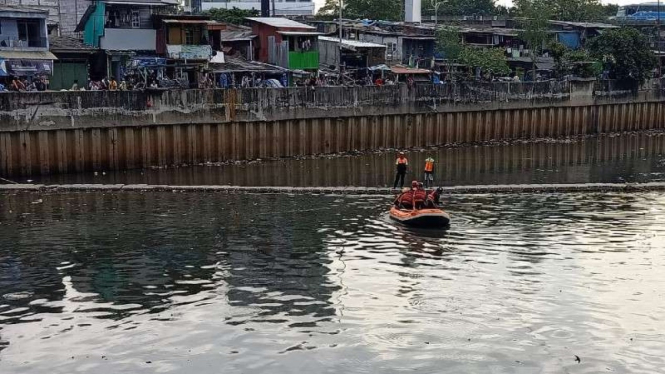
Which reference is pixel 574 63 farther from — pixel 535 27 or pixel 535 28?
pixel 535 27

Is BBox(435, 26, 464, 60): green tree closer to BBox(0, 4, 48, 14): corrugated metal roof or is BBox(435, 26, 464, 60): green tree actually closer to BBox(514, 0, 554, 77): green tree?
BBox(514, 0, 554, 77): green tree

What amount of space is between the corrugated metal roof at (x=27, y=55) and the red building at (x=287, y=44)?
748 inches

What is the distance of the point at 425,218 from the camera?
3228 cm

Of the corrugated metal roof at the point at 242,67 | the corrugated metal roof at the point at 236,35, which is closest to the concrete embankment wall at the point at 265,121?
the corrugated metal roof at the point at 242,67

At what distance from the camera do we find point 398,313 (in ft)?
72.7

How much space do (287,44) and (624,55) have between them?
1139 inches

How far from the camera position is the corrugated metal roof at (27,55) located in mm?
53759

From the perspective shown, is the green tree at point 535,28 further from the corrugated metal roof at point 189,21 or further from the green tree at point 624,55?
the corrugated metal roof at point 189,21

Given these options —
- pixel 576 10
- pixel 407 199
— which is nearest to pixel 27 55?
pixel 407 199

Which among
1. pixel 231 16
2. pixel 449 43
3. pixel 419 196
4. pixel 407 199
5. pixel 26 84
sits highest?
pixel 231 16

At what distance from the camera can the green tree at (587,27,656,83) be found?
7619cm

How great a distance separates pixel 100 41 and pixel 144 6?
393cm

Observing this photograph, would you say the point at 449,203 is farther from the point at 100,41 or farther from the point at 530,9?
the point at 530,9

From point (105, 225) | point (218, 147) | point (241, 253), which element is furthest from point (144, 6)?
point (241, 253)
